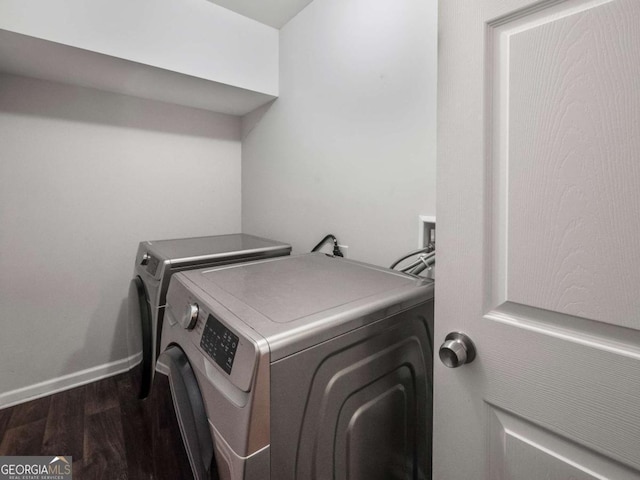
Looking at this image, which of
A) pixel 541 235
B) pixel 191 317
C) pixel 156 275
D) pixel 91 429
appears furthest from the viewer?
pixel 91 429

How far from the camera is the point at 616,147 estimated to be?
1.57 ft

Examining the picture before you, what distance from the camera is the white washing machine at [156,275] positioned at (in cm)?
128

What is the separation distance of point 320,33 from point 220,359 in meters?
1.77

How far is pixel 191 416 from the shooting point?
72 centimetres

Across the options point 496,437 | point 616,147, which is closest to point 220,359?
point 496,437

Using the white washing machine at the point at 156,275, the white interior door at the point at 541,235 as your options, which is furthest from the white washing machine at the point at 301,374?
the white washing machine at the point at 156,275

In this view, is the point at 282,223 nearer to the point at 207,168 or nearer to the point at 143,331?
the point at 207,168

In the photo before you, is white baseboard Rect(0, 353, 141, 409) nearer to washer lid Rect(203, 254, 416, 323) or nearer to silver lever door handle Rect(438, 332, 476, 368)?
washer lid Rect(203, 254, 416, 323)

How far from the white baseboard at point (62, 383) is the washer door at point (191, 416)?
1.20 m

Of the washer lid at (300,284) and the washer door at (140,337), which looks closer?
the washer lid at (300,284)

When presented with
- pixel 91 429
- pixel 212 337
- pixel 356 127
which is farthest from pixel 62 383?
pixel 356 127

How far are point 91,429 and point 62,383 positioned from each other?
1.96 feet

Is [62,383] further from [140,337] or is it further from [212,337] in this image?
[212,337]

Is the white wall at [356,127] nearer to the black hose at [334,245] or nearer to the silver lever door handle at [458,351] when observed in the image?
the black hose at [334,245]
